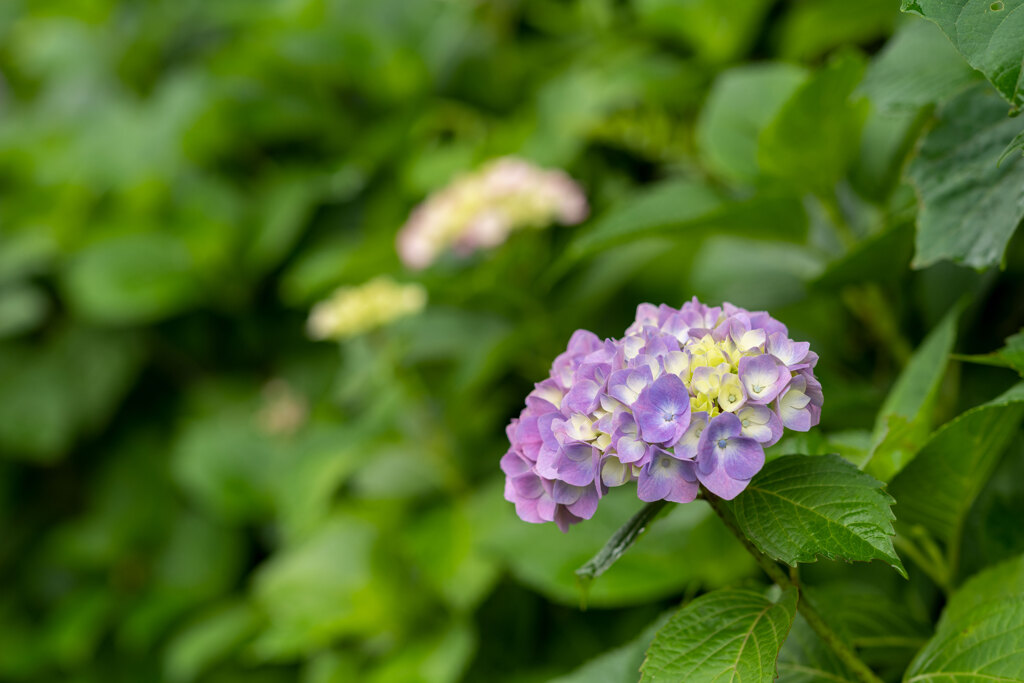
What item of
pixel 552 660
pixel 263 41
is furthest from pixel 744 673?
pixel 263 41

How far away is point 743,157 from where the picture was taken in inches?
35.5

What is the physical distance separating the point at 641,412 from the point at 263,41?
160 cm

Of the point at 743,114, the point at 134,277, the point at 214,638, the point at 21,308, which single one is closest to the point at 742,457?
the point at 743,114

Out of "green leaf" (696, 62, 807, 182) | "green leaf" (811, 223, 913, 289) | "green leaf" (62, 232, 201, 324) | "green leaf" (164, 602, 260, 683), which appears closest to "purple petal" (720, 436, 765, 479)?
"green leaf" (811, 223, 913, 289)

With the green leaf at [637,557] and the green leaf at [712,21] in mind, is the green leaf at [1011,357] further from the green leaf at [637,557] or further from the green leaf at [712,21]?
the green leaf at [712,21]

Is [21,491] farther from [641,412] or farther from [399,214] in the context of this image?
[641,412]

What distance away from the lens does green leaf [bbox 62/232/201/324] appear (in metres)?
1.67

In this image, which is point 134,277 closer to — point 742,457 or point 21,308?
point 21,308

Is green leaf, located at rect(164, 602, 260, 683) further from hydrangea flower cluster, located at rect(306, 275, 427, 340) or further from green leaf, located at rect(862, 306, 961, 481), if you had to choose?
green leaf, located at rect(862, 306, 961, 481)

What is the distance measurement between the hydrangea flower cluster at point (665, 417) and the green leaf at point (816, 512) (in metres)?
0.03

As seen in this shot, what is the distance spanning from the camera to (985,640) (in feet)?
1.56

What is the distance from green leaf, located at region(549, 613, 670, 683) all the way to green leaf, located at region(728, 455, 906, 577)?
0.52 ft

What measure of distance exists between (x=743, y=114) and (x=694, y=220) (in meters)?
0.25

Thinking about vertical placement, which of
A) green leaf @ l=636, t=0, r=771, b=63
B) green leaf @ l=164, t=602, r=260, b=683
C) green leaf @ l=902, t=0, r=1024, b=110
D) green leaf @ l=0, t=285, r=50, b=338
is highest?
green leaf @ l=902, t=0, r=1024, b=110
